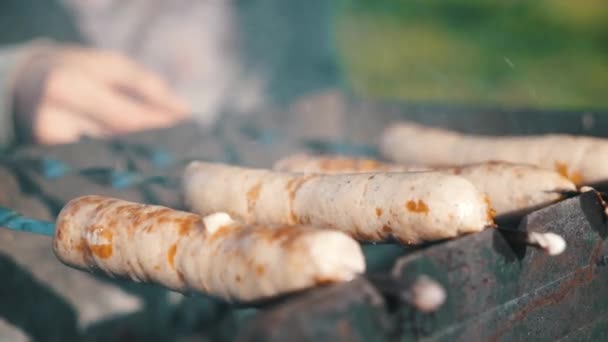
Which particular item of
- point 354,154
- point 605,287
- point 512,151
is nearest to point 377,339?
point 605,287

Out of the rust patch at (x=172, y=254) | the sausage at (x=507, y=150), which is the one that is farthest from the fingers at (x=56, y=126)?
the rust patch at (x=172, y=254)

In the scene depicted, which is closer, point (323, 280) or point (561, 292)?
point (323, 280)

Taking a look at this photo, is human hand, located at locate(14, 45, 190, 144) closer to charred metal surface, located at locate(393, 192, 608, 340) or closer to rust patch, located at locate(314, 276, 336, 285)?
rust patch, located at locate(314, 276, 336, 285)

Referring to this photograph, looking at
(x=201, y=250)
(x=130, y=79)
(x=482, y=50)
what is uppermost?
(x=482, y=50)

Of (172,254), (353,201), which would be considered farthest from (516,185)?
(172,254)

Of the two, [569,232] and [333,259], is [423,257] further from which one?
[569,232]

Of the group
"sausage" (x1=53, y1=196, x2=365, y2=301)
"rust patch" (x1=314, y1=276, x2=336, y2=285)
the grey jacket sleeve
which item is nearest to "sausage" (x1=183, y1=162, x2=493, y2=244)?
"sausage" (x1=53, y1=196, x2=365, y2=301)

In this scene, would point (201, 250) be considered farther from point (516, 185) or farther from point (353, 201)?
point (516, 185)
